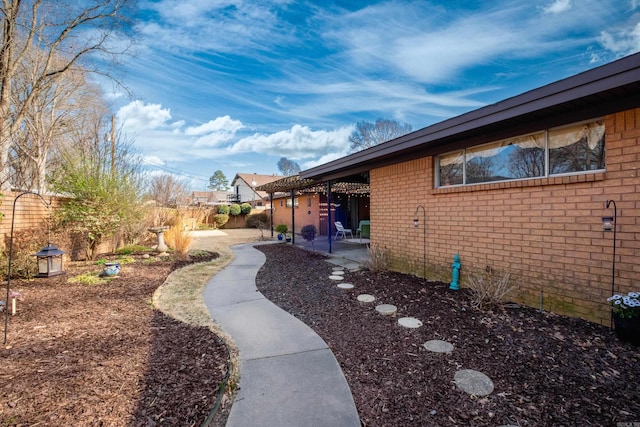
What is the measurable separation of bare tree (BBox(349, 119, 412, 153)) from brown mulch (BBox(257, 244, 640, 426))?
20220 millimetres

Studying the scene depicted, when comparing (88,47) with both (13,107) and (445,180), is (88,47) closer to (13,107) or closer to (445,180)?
(13,107)

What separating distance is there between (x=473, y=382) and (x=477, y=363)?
0.33 metres

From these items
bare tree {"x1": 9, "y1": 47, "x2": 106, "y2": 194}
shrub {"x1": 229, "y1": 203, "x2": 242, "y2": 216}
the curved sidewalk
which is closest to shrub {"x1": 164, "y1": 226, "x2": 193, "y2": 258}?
the curved sidewalk

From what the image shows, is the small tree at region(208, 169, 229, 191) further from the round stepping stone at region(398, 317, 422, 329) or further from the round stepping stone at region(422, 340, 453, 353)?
the round stepping stone at region(422, 340, 453, 353)

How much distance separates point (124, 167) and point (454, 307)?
32.8ft

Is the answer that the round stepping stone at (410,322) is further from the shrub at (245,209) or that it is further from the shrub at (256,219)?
the shrub at (245,209)

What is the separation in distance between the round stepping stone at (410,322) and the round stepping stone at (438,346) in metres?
0.40

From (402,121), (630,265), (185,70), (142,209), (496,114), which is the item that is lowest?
(630,265)

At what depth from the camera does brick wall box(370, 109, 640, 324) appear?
289cm

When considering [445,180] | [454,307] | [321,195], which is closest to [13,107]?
[321,195]

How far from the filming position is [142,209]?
30.3ft

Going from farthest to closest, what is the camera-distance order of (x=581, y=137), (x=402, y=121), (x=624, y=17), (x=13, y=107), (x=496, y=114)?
(x=402, y=121) < (x=13, y=107) < (x=624, y=17) < (x=496, y=114) < (x=581, y=137)

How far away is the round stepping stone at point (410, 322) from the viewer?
332cm

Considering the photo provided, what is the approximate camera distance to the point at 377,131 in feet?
76.0
